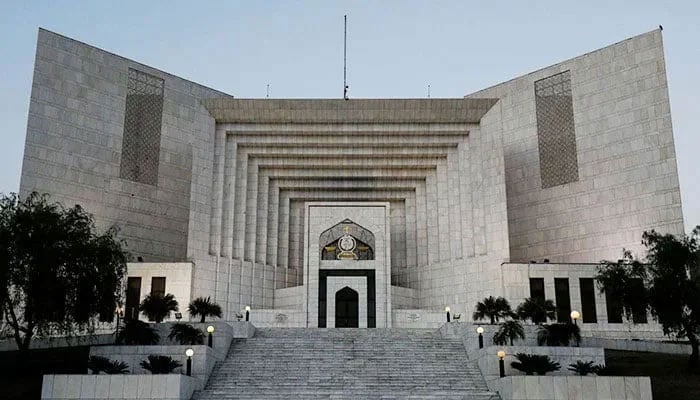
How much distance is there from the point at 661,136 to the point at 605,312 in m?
9.34

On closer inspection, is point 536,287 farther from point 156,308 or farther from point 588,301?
point 156,308

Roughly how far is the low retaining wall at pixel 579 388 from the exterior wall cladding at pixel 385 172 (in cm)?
1559

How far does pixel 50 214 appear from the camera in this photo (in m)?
26.0

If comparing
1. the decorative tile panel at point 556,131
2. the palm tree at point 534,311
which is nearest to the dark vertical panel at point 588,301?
the palm tree at point 534,311

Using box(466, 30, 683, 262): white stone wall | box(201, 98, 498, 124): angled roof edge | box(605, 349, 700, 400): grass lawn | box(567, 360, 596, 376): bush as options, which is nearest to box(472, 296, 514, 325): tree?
box(605, 349, 700, 400): grass lawn

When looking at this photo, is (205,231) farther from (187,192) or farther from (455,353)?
(455,353)

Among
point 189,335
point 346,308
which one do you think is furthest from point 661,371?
point 346,308

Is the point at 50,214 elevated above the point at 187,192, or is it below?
below

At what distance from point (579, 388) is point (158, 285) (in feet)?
72.0

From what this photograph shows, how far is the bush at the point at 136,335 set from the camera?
2645 centimetres

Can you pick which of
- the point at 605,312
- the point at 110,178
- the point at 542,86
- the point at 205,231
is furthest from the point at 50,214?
the point at 542,86

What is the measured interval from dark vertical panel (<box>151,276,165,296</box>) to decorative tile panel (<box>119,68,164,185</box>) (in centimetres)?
728

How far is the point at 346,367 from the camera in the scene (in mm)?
25391

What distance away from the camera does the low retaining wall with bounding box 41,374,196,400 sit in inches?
850
